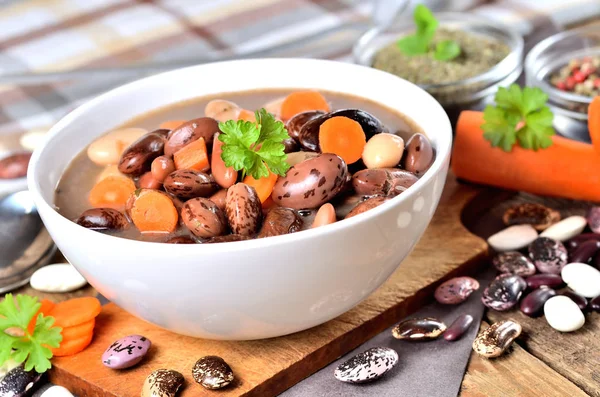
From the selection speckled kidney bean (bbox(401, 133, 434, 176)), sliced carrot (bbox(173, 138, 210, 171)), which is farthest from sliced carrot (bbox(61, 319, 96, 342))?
speckled kidney bean (bbox(401, 133, 434, 176))

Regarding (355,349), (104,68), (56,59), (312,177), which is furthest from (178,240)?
(56,59)

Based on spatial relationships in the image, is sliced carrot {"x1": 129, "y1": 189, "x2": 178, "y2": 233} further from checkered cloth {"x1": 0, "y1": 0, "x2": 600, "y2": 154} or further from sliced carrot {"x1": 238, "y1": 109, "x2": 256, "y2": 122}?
checkered cloth {"x1": 0, "y1": 0, "x2": 600, "y2": 154}

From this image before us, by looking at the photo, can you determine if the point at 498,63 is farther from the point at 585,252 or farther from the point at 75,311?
the point at 75,311

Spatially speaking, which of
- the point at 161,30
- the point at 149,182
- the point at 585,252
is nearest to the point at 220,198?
the point at 149,182

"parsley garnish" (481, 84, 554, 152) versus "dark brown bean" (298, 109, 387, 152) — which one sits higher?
"dark brown bean" (298, 109, 387, 152)

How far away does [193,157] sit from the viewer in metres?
1.59

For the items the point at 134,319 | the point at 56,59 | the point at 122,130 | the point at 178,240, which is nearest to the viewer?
the point at 178,240

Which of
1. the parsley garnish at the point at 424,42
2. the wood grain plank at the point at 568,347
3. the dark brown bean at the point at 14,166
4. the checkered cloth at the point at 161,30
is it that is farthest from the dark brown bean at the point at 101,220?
the checkered cloth at the point at 161,30

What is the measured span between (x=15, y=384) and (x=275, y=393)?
0.49 meters

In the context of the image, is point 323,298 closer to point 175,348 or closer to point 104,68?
point 175,348

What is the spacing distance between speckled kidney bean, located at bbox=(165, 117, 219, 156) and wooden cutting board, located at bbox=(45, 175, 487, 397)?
0.37 meters

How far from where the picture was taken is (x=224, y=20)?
10.9ft

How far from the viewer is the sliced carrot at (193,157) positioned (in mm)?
1587

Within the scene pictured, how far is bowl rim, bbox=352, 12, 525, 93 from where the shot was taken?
2.27 m
